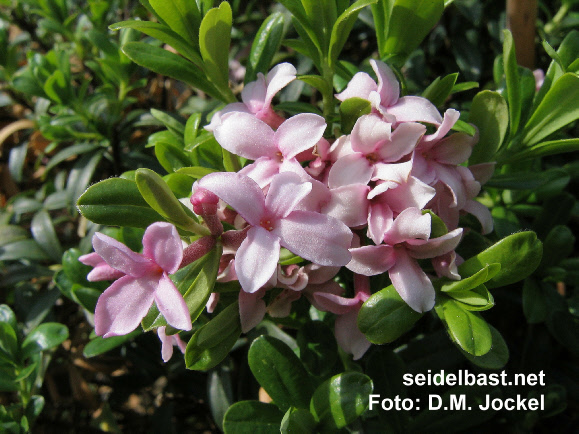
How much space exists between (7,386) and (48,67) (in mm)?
851

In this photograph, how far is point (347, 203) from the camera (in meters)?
0.71

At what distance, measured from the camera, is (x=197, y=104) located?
1583 mm

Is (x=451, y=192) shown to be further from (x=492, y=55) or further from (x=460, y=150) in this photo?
(x=492, y=55)

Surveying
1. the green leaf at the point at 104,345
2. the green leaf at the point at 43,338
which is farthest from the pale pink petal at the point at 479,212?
the green leaf at the point at 43,338

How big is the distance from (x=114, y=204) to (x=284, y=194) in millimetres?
261

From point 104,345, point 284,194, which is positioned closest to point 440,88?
point 284,194

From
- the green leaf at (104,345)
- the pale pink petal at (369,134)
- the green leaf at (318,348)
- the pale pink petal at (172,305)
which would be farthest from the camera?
the green leaf at (104,345)

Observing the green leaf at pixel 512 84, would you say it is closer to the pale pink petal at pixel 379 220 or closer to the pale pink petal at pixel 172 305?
the pale pink petal at pixel 379 220

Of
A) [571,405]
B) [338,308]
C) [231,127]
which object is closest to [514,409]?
[571,405]

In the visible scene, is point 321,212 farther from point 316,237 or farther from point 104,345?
point 104,345

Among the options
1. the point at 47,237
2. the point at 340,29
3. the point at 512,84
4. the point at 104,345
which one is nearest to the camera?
the point at 340,29

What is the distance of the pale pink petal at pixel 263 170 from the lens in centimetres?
73

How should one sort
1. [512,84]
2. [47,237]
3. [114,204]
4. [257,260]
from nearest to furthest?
[257,260], [114,204], [512,84], [47,237]

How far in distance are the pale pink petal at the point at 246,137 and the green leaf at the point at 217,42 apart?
166 millimetres
